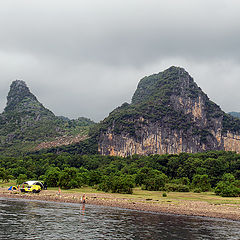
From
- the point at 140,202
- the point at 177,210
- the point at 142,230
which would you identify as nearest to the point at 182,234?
the point at 142,230

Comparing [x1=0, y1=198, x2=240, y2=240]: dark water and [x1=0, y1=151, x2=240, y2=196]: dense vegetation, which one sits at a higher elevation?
[x1=0, y1=151, x2=240, y2=196]: dense vegetation

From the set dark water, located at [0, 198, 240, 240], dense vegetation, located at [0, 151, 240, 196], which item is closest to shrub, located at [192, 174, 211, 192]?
dense vegetation, located at [0, 151, 240, 196]

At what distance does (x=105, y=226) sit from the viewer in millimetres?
37156

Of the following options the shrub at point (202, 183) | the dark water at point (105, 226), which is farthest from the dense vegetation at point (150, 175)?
the dark water at point (105, 226)

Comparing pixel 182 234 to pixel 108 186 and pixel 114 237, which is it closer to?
pixel 114 237

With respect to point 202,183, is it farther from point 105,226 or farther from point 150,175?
point 105,226

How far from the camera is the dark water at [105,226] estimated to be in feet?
106

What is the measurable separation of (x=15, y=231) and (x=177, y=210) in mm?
30023

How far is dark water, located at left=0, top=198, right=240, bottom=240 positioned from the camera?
1271 inches

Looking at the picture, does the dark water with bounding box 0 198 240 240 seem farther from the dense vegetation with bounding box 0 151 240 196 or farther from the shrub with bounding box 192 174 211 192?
the shrub with bounding box 192 174 211 192

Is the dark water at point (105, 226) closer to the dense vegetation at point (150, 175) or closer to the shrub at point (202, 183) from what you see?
the dense vegetation at point (150, 175)

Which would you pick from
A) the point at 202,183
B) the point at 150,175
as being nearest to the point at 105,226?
the point at 202,183

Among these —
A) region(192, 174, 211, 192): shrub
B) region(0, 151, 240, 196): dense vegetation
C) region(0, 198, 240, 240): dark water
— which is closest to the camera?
region(0, 198, 240, 240): dark water

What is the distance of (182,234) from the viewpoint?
33750 mm
